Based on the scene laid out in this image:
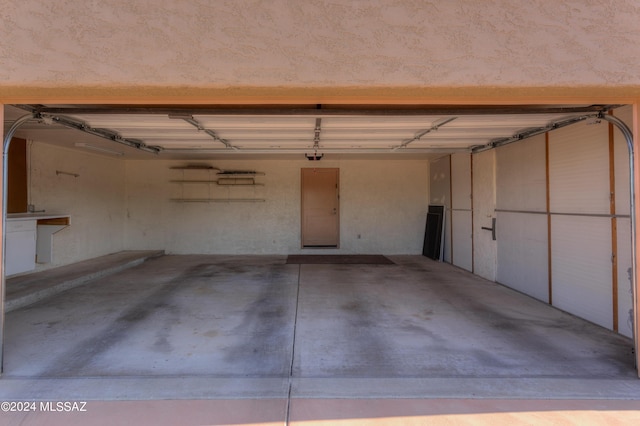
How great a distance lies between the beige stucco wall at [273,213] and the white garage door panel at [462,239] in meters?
1.54

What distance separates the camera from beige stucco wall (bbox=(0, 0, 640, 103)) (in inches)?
92.6

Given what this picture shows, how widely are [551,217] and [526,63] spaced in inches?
106

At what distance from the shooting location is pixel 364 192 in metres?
8.80

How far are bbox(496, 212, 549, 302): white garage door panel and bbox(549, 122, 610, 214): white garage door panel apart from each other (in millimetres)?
473

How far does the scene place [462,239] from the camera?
691cm

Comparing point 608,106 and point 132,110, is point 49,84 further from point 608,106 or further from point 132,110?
point 608,106

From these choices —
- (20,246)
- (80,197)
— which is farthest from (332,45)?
(80,197)

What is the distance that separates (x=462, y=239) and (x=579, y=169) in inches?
127

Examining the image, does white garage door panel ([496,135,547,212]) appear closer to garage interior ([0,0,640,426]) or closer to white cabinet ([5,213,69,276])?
garage interior ([0,0,640,426])

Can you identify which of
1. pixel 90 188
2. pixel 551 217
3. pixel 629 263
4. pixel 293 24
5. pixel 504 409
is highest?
pixel 293 24

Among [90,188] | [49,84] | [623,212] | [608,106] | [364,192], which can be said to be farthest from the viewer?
[364,192]

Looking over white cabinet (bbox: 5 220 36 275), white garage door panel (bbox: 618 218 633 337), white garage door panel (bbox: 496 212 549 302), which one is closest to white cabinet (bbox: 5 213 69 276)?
white cabinet (bbox: 5 220 36 275)

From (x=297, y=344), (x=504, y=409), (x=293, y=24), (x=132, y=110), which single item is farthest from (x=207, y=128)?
(x=504, y=409)

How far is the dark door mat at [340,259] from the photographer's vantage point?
7613 millimetres
